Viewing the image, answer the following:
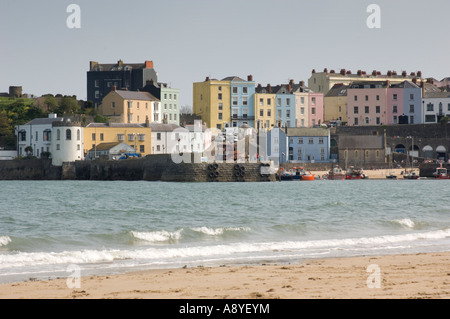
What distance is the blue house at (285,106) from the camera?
9606cm

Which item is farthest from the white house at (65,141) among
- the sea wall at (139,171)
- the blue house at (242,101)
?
the blue house at (242,101)

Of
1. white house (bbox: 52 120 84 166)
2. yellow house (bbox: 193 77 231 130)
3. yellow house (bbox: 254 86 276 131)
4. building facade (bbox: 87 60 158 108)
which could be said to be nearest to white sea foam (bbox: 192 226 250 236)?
white house (bbox: 52 120 84 166)

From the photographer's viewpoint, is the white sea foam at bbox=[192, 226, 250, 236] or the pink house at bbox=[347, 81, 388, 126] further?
the pink house at bbox=[347, 81, 388, 126]

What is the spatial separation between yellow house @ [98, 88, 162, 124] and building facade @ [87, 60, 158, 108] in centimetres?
823

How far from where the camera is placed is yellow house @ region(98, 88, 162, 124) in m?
86.8

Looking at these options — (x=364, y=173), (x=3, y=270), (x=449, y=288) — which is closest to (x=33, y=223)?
(x=3, y=270)

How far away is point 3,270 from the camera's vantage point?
17266mm

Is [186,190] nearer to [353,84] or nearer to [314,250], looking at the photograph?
[314,250]

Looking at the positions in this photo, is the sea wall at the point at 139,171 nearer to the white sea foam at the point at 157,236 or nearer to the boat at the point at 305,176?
the boat at the point at 305,176

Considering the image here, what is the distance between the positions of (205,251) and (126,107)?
221 ft

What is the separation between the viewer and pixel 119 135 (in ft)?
259

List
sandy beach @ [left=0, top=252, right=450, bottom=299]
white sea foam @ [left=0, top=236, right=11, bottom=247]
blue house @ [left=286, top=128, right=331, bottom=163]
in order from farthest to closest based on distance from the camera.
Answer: blue house @ [left=286, top=128, right=331, bottom=163], white sea foam @ [left=0, top=236, right=11, bottom=247], sandy beach @ [left=0, top=252, right=450, bottom=299]

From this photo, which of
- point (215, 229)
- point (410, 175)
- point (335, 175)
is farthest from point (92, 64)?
point (215, 229)

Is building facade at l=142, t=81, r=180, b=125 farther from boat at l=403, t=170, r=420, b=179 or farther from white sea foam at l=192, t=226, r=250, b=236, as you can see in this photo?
white sea foam at l=192, t=226, r=250, b=236
